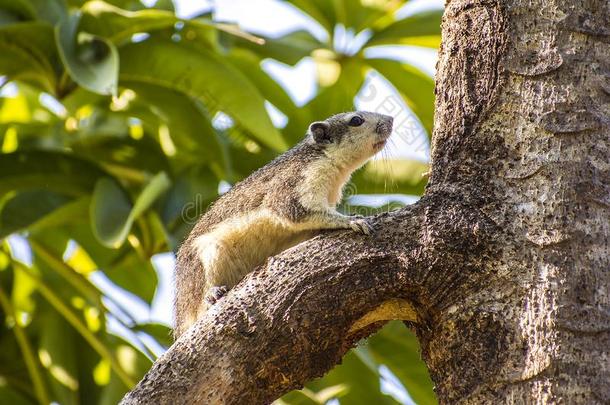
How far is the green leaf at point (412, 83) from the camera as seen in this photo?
594 cm

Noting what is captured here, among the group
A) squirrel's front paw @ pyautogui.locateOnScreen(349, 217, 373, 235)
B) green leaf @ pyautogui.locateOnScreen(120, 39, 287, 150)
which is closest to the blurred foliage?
green leaf @ pyautogui.locateOnScreen(120, 39, 287, 150)

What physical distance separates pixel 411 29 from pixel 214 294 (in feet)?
8.94

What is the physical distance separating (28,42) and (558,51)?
2.98 meters

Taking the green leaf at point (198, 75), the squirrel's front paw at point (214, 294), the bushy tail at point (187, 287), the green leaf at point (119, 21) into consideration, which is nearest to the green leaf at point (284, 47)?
the green leaf at point (198, 75)

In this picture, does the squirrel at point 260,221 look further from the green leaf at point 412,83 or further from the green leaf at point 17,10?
the green leaf at point 17,10

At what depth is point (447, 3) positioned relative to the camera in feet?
11.4

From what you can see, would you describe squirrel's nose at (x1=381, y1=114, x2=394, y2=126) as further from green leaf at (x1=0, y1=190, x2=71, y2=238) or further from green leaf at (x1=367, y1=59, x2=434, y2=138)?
green leaf at (x1=0, y1=190, x2=71, y2=238)

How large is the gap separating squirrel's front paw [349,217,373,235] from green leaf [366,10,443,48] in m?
3.07

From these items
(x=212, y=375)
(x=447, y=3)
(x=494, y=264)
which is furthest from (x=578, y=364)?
(x=447, y=3)

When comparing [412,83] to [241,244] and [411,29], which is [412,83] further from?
[241,244]

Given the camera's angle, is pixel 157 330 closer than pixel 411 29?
Yes

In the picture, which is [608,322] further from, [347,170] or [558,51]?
[347,170]

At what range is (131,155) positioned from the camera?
230 inches

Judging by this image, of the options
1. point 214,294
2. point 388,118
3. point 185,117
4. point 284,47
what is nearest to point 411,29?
point 284,47
